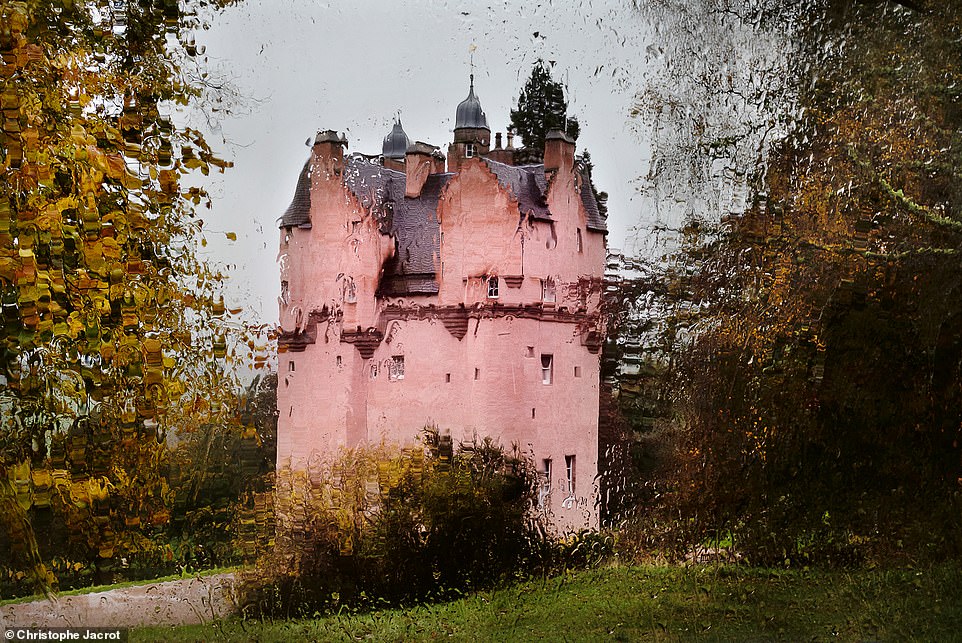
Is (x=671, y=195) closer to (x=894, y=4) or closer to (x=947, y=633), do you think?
(x=894, y=4)

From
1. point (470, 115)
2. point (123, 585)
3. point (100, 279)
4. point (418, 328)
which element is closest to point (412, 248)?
point (418, 328)

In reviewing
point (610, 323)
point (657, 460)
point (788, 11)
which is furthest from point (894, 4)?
point (657, 460)

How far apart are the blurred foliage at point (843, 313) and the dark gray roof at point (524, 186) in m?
0.71

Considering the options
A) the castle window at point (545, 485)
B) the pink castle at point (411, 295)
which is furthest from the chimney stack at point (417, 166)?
the castle window at point (545, 485)

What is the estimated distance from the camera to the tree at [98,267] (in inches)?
86.7

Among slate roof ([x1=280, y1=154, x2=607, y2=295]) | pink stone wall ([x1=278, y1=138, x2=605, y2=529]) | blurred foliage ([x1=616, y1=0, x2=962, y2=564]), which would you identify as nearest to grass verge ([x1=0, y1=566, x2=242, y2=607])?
pink stone wall ([x1=278, y1=138, x2=605, y2=529])

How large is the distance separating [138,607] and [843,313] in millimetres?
A: 2568

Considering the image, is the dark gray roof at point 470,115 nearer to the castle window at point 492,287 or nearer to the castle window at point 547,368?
the castle window at point 492,287

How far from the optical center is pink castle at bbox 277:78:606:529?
3.32 metres

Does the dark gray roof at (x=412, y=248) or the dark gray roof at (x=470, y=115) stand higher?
the dark gray roof at (x=470, y=115)

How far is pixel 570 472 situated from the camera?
11.6 ft

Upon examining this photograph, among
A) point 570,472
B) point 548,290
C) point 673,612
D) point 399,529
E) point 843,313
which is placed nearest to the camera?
point 399,529

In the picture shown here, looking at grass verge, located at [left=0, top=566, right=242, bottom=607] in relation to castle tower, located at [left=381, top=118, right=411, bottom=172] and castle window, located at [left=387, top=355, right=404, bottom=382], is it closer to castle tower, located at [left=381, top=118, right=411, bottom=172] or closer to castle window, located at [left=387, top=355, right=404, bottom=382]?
castle window, located at [left=387, top=355, right=404, bottom=382]

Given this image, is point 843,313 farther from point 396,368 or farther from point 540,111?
point 396,368
